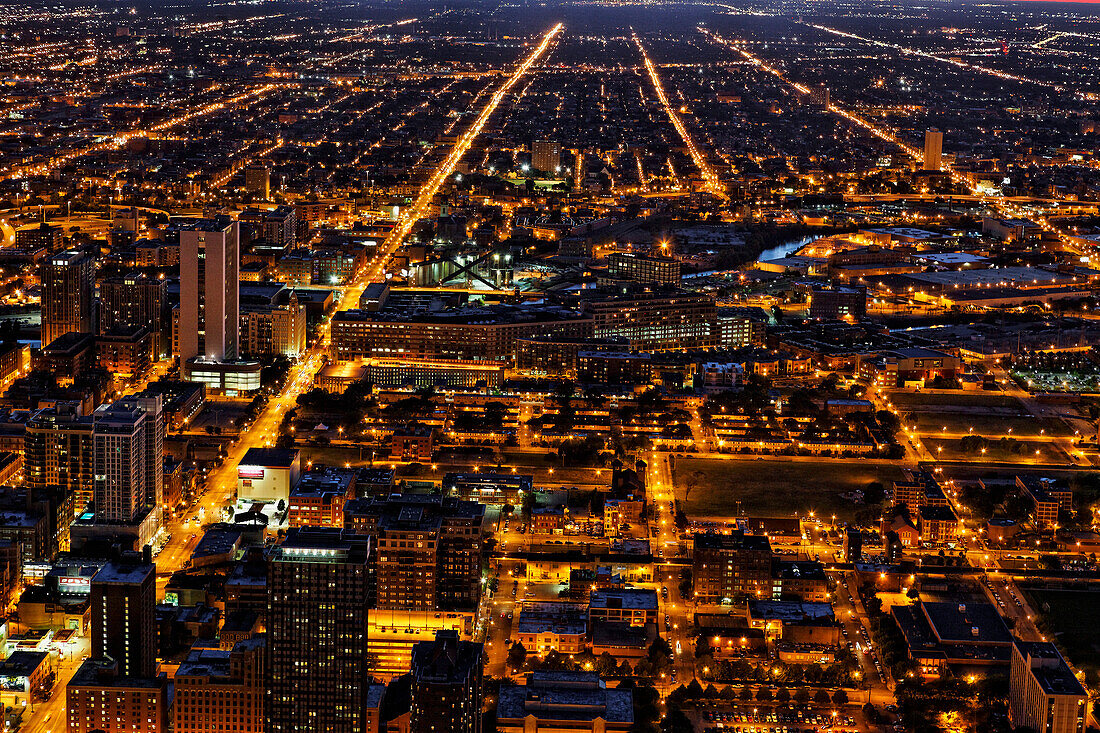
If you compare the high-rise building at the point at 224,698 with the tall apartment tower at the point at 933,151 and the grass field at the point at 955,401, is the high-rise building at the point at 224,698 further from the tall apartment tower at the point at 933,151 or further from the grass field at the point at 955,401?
the tall apartment tower at the point at 933,151

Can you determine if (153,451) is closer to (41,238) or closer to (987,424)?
Answer: (987,424)

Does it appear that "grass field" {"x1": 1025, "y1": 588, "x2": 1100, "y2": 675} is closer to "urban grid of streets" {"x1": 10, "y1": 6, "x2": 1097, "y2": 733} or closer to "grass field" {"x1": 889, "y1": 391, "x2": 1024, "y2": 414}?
"urban grid of streets" {"x1": 10, "y1": 6, "x2": 1097, "y2": 733}

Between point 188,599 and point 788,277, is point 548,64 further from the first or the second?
point 188,599

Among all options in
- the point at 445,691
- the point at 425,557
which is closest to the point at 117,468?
the point at 425,557

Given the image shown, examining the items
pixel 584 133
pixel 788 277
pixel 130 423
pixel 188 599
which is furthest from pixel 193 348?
pixel 584 133

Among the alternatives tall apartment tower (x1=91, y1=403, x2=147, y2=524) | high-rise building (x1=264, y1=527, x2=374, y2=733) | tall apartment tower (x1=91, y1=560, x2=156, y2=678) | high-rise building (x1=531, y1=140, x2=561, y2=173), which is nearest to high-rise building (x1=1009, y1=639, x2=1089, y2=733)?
high-rise building (x1=264, y1=527, x2=374, y2=733)

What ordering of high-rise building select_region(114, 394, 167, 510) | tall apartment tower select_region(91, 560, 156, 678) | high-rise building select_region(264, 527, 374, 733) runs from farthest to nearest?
high-rise building select_region(114, 394, 167, 510), tall apartment tower select_region(91, 560, 156, 678), high-rise building select_region(264, 527, 374, 733)
